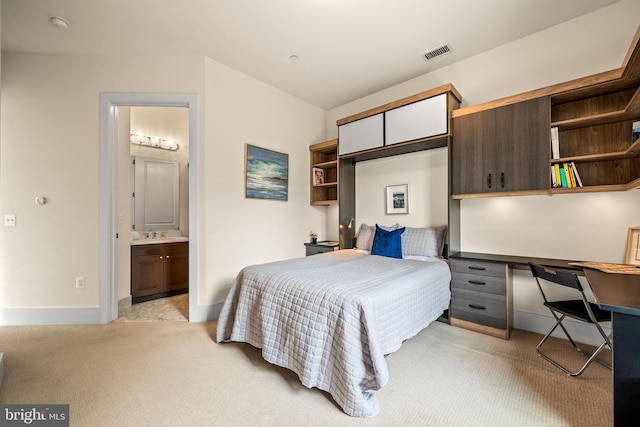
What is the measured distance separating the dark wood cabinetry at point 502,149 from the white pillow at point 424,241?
52 cm

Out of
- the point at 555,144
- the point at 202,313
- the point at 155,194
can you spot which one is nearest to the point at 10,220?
the point at 155,194

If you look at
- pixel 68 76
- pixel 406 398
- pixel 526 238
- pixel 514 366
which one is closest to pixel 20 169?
pixel 68 76

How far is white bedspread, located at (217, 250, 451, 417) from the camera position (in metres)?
1.59

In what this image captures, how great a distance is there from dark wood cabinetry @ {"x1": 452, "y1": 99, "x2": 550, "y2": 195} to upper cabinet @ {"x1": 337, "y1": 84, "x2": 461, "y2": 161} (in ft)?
0.69

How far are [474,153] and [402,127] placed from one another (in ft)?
2.76

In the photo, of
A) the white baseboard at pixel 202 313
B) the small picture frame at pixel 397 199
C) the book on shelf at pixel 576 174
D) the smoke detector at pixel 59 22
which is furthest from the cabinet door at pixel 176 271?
the book on shelf at pixel 576 174

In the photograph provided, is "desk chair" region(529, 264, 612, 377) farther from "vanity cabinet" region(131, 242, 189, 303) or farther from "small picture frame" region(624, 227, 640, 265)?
"vanity cabinet" region(131, 242, 189, 303)

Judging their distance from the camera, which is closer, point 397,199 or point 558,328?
point 558,328

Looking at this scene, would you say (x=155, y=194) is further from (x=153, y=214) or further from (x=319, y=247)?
(x=319, y=247)

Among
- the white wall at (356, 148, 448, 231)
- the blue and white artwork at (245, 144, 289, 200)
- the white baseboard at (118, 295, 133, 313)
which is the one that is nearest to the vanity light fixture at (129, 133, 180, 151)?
the blue and white artwork at (245, 144, 289, 200)

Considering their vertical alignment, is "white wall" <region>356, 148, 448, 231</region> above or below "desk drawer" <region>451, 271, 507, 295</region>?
above

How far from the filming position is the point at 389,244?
313 centimetres

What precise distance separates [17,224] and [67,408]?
235 centimetres

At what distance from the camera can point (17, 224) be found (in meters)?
2.83
